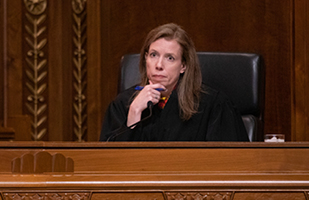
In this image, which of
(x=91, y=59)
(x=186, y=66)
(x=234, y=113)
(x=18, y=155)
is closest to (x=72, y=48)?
(x=91, y=59)

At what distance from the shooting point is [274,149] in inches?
47.8

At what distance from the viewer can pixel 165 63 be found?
7.16ft

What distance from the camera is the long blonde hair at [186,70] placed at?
219 cm

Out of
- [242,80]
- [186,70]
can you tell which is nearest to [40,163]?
[186,70]

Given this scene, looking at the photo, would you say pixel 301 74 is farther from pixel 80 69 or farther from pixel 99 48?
pixel 80 69

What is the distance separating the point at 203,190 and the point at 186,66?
1.14 metres

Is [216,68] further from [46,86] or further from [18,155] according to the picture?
[18,155]

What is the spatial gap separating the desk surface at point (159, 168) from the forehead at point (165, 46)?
3.38 ft

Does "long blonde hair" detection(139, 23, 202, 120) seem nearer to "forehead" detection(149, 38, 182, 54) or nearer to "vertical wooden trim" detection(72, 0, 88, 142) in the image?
"forehead" detection(149, 38, 182, 54)

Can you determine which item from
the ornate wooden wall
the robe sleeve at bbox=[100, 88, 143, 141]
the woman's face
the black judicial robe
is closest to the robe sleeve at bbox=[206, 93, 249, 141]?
the black judicial robe

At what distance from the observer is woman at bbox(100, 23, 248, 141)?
212cm

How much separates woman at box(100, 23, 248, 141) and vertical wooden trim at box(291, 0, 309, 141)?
2.81 ft

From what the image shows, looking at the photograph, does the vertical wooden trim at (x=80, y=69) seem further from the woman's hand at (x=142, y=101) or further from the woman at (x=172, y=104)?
the woman's hand at (x=142, y=101)

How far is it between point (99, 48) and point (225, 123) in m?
1.06
